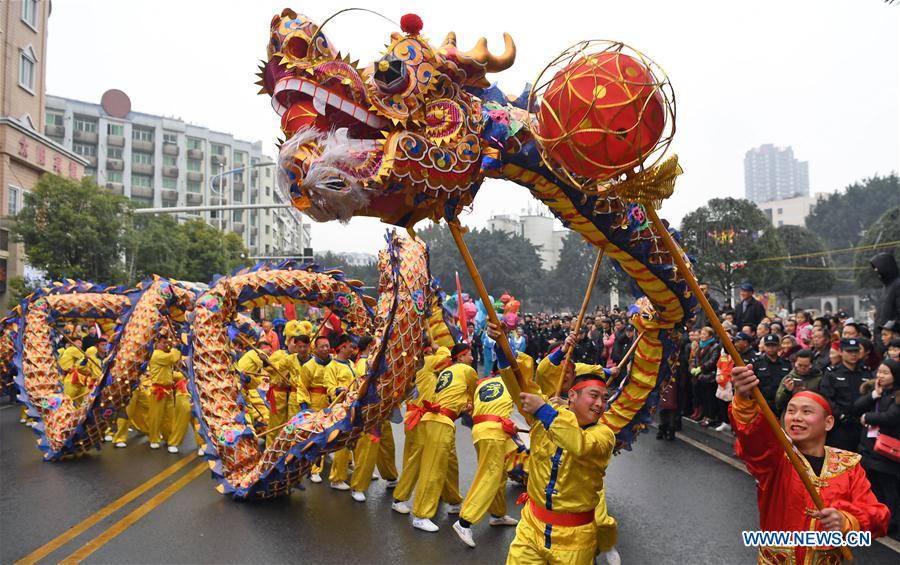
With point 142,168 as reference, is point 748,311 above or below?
below

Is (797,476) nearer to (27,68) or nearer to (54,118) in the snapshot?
(27,68)

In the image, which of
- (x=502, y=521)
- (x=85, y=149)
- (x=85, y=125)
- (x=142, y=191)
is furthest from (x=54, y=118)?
(x=502, y=521)

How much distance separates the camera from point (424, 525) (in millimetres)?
5484

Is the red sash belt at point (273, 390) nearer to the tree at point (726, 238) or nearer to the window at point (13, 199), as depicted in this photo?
the tree at point (726, 238)

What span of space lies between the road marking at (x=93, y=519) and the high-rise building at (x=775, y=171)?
13003 cm

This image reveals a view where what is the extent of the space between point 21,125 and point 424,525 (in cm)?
2094

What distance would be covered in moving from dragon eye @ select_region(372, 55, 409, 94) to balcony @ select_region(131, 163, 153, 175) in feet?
200

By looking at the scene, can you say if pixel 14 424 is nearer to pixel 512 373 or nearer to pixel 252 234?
pixel 512 373

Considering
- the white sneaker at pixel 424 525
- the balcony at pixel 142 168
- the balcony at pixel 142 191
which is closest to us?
the white sneaker at pixel 424 525

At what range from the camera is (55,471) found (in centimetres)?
764

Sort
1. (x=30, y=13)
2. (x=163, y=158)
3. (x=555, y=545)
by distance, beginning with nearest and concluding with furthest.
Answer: (x=555, y=545)
(x=30, y=13)
(x=163, y=158)

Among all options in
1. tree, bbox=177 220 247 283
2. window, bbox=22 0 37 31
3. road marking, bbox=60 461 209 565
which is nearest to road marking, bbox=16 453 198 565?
road marking, bbox=60 461 209 565

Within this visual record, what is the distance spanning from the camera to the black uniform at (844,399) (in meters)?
5.85

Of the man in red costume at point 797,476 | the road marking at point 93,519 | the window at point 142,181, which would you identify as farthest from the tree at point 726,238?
the window at point 142,181
